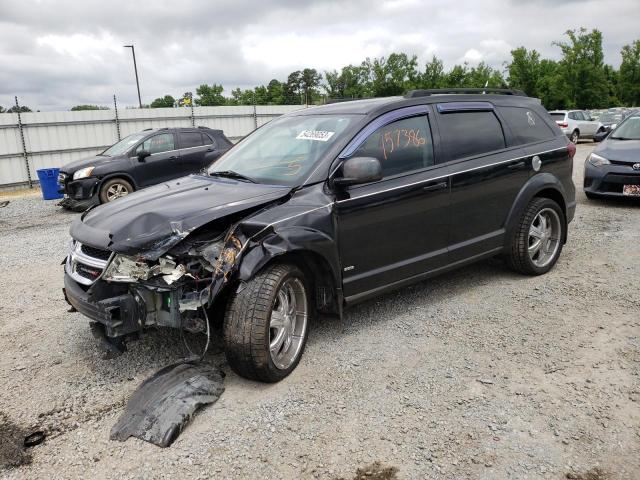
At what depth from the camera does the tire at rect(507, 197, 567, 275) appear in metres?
5.09

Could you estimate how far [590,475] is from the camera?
8.40 feet

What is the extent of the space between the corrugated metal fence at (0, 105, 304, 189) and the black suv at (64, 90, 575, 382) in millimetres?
14517

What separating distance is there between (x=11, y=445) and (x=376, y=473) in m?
2.01

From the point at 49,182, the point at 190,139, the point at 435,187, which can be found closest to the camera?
the point at 435,187

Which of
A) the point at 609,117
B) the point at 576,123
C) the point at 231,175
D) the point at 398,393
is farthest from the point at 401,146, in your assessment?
the point at 609,117

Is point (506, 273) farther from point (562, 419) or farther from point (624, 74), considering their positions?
point (624, 74)

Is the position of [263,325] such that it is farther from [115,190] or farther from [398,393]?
[115,190]

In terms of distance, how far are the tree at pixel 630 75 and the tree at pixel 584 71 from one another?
5060 millimetres

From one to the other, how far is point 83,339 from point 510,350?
3.32 metres

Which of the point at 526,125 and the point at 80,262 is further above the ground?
the point at 526,125

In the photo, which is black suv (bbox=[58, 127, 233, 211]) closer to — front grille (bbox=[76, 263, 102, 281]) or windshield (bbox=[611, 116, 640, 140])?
front grille (bbox=[76, 263, 102, 281])

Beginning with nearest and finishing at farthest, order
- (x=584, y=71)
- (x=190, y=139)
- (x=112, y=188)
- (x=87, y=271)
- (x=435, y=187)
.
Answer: (x=87, y=271) < (x=435, y=187) < (x=112, y=188) < (x=190, y=139) < (x=584, y=71)

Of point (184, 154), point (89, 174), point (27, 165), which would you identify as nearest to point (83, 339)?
point (89, 174)

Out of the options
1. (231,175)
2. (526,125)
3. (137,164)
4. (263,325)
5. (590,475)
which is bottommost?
(590,475)
